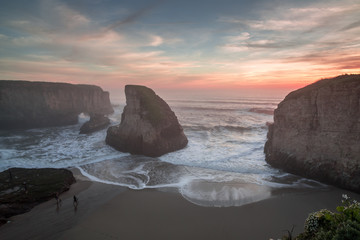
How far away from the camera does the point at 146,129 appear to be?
24.8 meters

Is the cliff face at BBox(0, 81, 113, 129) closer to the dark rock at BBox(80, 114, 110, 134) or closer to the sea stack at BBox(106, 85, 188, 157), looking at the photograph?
the dark rock at BBox(80, 114, 110, 134)

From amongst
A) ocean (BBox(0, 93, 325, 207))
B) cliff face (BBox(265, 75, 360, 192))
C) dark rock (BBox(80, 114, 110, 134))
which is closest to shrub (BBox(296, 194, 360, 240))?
ocean (BBox(0, 93, 325, 207))

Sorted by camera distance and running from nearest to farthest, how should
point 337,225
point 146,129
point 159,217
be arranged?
point 337,225
point 159,217
point 146,129

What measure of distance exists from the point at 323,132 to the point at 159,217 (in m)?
13.8

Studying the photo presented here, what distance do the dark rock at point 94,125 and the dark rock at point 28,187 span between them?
19.3 meters

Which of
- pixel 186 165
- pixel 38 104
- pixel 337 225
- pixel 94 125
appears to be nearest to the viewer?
pixel 337 225

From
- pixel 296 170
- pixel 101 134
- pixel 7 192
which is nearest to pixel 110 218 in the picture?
pixel 7 192

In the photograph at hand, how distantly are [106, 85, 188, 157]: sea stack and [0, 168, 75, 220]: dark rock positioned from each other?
28.1 ft

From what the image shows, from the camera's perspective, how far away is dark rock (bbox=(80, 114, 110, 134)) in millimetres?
38188

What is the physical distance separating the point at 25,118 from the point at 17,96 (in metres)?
5.28

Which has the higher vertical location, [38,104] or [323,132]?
[38,104]

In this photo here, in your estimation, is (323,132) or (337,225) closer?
(337,225)

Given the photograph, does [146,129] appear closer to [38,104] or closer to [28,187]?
[28,187]

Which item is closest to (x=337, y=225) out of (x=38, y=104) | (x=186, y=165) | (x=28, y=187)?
(x=186, y=165)
